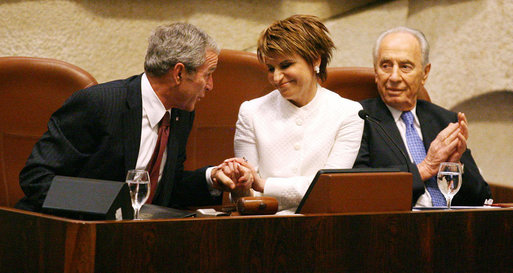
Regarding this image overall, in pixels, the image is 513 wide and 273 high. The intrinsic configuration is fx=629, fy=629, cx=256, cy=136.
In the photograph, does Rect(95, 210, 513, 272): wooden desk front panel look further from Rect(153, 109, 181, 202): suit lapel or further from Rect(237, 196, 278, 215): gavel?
Rect(153, 109, 181, 202): suit lapel

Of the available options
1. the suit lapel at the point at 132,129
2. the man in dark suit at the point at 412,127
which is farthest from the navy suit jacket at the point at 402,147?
the suit lapel at the point at 132,129

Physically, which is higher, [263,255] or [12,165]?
[12,165]

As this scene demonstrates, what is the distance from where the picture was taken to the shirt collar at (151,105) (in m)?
2.28

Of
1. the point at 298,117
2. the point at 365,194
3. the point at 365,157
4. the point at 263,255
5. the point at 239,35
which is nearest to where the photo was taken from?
the point at 263,255

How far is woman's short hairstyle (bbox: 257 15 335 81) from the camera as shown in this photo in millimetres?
2303

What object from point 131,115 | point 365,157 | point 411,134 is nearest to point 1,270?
point 131,115

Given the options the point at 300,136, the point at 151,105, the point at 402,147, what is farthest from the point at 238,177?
the point at 402,147

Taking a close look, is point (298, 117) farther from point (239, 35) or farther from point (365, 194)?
point (239, 35)

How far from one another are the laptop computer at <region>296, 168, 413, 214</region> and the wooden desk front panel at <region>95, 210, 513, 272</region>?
0.16ft

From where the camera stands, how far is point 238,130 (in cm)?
242

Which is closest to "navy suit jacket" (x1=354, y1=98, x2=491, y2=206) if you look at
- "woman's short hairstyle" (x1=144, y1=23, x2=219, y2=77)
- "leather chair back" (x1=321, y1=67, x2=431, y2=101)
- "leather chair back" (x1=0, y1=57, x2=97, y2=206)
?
"leather chair back" (x1=321, y1=67, x2=431, y2=101)

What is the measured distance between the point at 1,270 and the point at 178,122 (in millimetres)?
1000

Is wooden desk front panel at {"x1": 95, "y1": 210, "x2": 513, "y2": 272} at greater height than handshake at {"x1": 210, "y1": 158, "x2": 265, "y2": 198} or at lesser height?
lesser

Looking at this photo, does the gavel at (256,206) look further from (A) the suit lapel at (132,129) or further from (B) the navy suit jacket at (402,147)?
(B) the navy suit jacket at (402,147)
